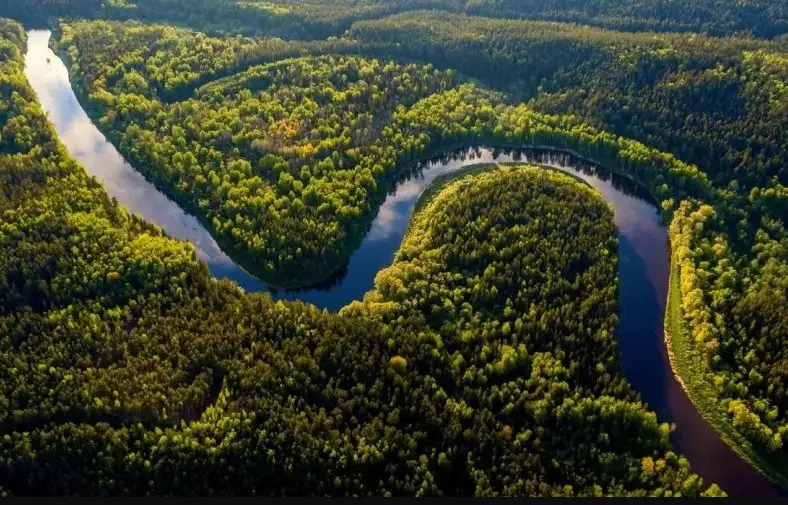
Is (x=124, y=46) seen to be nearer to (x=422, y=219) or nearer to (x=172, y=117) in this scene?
(x=172, y=117)

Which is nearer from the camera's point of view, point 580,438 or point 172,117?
point 580,438

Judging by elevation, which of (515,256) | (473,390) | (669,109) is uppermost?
(669,109)

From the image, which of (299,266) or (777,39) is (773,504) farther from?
(777,39)

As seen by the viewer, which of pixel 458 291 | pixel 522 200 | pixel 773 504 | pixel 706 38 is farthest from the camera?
pixel 706 38

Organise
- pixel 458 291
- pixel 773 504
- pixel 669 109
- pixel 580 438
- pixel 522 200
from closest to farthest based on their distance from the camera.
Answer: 1. pixel 773 504
2. pixel 580 438
3. pixel 458 291
4. pixel 522 200
5. pixel 669 109

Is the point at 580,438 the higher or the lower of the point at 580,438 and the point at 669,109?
the lower

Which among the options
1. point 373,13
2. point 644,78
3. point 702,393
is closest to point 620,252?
point 702,393

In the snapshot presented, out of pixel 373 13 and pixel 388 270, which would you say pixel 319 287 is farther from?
pixel 373 13

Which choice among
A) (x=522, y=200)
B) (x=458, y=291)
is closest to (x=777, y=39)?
(x=522, y=200)
